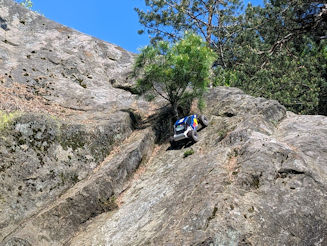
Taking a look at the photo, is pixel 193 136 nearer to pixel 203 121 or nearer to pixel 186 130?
pixel 186 130

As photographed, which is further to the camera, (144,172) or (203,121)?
(203,121)

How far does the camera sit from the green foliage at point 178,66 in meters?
19.5

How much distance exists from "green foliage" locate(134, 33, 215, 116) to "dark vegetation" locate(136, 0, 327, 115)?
6.72 metres

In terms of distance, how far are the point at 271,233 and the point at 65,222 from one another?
862 centimetres

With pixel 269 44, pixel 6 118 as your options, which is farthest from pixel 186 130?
pixel 269 44

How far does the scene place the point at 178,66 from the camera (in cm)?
1930

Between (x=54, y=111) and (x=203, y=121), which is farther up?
(x=54, y=111)

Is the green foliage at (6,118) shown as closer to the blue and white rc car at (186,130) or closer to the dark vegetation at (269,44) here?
the blue and white rc car at (186,130)

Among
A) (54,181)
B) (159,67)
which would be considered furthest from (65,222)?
(159,67)

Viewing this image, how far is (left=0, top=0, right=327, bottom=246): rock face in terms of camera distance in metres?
9.58

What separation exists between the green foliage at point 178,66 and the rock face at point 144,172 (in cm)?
227

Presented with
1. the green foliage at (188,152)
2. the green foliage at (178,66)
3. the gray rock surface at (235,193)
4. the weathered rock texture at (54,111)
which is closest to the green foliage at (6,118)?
the weathered rock texture at (54,111)

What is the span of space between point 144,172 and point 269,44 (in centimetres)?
2068

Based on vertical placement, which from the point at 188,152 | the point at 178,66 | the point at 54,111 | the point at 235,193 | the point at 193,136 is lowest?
the point at 235,193
